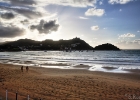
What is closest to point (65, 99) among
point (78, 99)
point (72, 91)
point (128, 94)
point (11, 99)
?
point (78, 99)

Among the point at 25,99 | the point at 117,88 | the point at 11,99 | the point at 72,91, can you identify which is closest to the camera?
the point at 11,99

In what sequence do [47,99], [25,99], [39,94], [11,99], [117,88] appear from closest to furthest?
[11,99]
[25,99]
[47,99]
[39,94]
[117,88]

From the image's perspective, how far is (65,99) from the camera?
1206 centimetres

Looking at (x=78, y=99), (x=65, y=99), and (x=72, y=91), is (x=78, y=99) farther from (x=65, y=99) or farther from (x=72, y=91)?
(x=72, y=91)

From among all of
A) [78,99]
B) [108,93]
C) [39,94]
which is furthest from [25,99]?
[108,93]

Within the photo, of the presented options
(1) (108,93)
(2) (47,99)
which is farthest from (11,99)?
(1) (108,93)

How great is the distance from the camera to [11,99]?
10.2 meters

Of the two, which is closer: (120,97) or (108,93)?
(120,97)

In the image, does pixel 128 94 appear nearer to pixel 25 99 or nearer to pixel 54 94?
pixel 54 94

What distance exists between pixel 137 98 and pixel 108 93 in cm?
232

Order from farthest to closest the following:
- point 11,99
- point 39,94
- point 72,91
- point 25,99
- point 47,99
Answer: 1. point 72,91
2. point 39,94
3. point 47,99
4. point 25,99
5. point 11,99

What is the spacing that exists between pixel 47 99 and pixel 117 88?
7186 millimetres

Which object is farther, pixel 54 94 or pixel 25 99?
pixel 54 94

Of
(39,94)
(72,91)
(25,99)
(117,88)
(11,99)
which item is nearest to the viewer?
(11,99)
